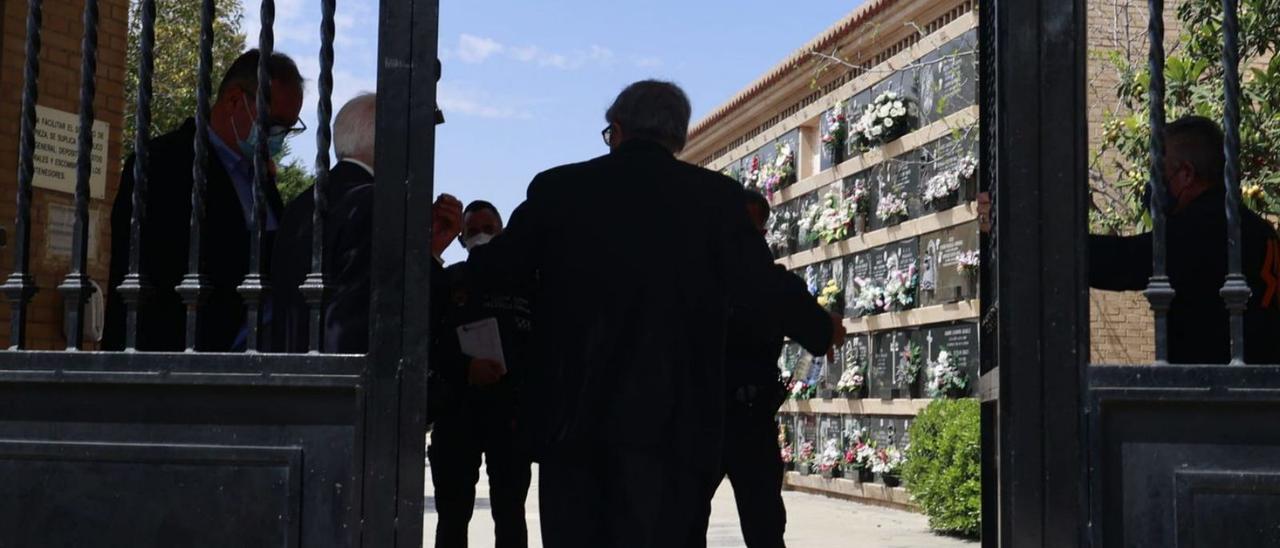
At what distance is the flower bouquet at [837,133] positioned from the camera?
54.1 ft

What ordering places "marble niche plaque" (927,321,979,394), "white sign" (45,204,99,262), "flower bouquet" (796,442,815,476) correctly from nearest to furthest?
"white sign" (45,204,99,262) → "marble niche plaque" (927,321,979,394) → "flower bouquet" (796,442,815,476)

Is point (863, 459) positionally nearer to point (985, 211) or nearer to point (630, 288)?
point (630, 288)

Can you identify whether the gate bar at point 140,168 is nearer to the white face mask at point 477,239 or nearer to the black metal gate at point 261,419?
the black metal gate at point 261,419

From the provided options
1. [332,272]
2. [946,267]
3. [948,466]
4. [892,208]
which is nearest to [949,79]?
[892,208]

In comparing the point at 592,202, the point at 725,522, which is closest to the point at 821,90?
the point at 725,522

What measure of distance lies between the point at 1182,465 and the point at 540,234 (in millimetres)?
1791

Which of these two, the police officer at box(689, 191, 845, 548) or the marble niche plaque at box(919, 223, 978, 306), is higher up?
the marble niche plaque at box(919, 223, 978, 306)

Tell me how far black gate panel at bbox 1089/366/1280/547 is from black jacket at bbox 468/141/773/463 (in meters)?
1.25

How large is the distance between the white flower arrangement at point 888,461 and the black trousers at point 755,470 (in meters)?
7.93

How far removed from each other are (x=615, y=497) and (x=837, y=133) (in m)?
12.7

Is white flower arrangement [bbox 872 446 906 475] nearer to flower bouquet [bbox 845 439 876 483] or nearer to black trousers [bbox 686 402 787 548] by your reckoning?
flower bouquet [bbox 845 439 876 483]

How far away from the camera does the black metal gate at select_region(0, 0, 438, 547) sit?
10.8 ft

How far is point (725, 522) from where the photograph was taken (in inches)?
504

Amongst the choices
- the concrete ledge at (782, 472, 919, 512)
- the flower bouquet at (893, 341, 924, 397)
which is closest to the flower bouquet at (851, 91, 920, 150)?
the flower bouquet at (893, 341, 924, 397)
